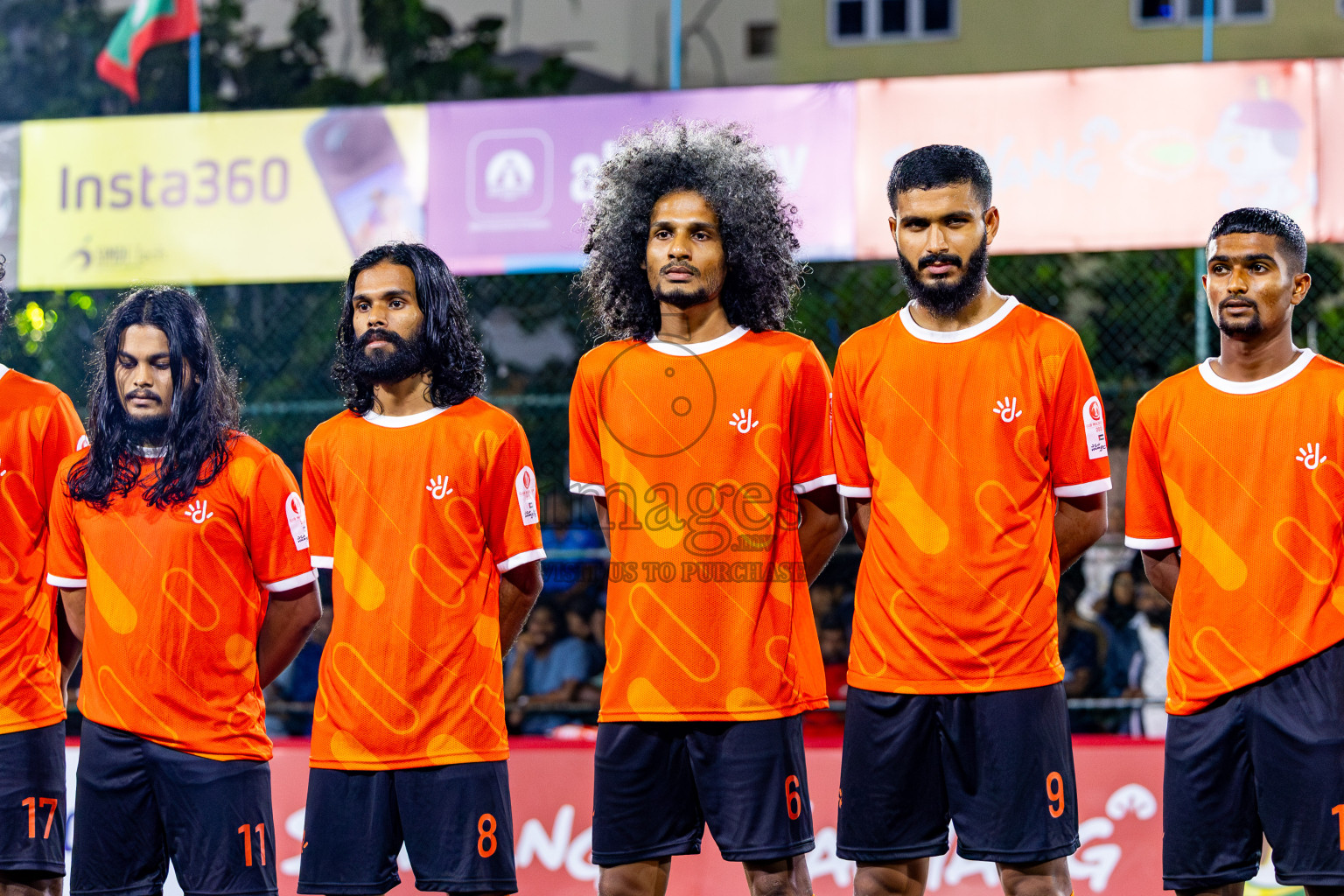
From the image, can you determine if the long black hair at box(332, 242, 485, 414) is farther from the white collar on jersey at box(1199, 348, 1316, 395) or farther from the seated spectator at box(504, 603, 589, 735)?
the seated spectator at box(504, 603, 589, 735)

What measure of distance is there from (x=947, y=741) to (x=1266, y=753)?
33.1 inches

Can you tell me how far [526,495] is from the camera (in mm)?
4488

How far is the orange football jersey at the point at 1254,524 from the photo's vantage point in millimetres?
4047

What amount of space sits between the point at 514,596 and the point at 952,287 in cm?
156

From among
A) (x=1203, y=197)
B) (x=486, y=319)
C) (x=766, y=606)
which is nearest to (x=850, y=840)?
(x=766, y=606)

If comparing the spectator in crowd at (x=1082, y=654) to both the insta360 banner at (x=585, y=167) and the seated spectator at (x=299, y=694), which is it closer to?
the insta360 banner at (x=585, y=167)

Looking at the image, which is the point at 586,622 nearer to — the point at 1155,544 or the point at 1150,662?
the point at 1150,662

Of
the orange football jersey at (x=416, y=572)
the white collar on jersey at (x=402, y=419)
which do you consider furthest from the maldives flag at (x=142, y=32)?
the orange football jersey at (x=416, y=572)

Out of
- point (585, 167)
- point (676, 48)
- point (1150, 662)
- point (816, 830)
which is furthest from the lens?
point (1150, 662)

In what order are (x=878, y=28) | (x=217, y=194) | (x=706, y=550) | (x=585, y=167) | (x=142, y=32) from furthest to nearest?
1. (x=878, y=28)
2. (x=142, y=32)
3. (x=217, y=194)
4. (x=585, y=167)
5. (x=706, y=550)

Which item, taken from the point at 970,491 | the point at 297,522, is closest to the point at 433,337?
the point at 297,522

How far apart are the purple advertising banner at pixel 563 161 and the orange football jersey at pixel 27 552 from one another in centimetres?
404

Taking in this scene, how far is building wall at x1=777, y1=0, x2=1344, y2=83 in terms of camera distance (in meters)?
19.6

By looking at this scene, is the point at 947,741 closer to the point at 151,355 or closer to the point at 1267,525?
the point at 1267,525
